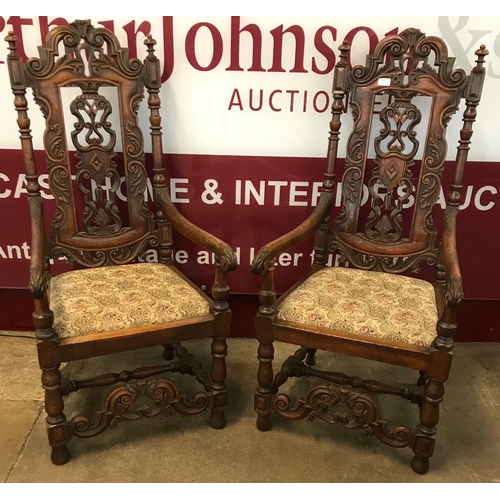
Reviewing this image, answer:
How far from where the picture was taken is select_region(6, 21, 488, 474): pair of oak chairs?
162 centimetres

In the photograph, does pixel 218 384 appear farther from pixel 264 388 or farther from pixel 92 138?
pixel 92 138

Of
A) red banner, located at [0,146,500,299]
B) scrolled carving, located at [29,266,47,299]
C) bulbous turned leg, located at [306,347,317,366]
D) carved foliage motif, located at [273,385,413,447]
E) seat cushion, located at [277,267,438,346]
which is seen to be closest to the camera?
scrolled carving, located at [29,266,47,299]

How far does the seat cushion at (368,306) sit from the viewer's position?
1608 millimetres

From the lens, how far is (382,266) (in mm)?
2004

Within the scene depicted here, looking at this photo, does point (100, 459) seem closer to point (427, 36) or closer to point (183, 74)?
point (183, 74)

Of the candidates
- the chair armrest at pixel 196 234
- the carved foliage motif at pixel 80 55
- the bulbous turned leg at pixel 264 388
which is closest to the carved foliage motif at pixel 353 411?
the bulbous turned leg at pixel 264 388

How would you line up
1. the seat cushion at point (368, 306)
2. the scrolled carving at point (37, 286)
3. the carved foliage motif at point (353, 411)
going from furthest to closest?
1. the carved foliage motif at point (353, 411)
2. the seat cushion at point (368, 306)
3. the scrolled carving at point (37, 286)

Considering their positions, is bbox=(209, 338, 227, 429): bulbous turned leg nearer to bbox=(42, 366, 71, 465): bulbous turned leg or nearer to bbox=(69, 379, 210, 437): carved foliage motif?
bbox=(69, 379, 210, 437): carved foliage motif

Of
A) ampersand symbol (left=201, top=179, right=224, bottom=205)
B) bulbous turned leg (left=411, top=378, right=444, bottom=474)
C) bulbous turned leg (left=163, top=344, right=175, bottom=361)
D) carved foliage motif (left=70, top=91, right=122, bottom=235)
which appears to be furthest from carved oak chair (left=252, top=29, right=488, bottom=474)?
carved foliage motif (left=70, top=91, right=122, bottom=235)

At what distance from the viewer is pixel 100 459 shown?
5.81 feet

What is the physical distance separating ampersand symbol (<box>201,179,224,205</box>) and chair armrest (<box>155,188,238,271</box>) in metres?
0.21

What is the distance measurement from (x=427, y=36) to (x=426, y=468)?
160 centimetres

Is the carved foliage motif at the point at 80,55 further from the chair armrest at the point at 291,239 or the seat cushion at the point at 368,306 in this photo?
the seat cushion at the point at 368,306

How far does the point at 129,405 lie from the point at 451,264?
4.02ft
